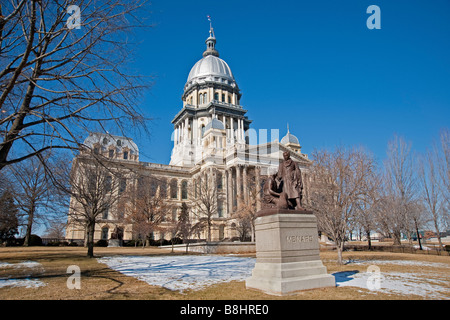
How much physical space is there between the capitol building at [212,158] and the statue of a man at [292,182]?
2796 centimetres

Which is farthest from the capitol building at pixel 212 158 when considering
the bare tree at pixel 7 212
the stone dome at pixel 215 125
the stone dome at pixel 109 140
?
the stone dome at pixel 109 140

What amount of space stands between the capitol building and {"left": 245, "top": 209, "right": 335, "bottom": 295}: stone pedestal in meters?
28.2

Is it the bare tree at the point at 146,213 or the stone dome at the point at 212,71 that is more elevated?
Result: the stone dome at the point at 212,71

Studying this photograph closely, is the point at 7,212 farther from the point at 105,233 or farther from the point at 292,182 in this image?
the point at 292,182

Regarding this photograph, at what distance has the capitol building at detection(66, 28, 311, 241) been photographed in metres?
47.7

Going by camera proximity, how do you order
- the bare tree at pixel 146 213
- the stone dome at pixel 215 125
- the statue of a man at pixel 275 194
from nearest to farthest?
the statue of a man at pixel 275 194 < the bare tree at pixel 146 213 < the stone dome at pixel 215 125

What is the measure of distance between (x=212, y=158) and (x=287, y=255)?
161 feet

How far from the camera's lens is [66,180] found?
9922 millimetres

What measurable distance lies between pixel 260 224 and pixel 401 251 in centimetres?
2943

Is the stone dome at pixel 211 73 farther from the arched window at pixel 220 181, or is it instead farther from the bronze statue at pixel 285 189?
the bronze statue at pixel 285 189

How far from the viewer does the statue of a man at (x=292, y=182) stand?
919cm

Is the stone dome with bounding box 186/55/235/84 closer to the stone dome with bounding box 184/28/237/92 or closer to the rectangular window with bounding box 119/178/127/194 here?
the stone dome with bounding box 184/28/237/92

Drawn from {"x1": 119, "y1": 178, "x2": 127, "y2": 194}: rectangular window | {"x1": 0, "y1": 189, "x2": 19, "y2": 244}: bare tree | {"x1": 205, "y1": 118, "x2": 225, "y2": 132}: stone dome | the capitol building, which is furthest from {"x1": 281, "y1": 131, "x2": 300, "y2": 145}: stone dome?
{"x1": 0, "y1": 189, "x2": 19, "y2": 244}: bare tree

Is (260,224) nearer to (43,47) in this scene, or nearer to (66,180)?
(66,180)
